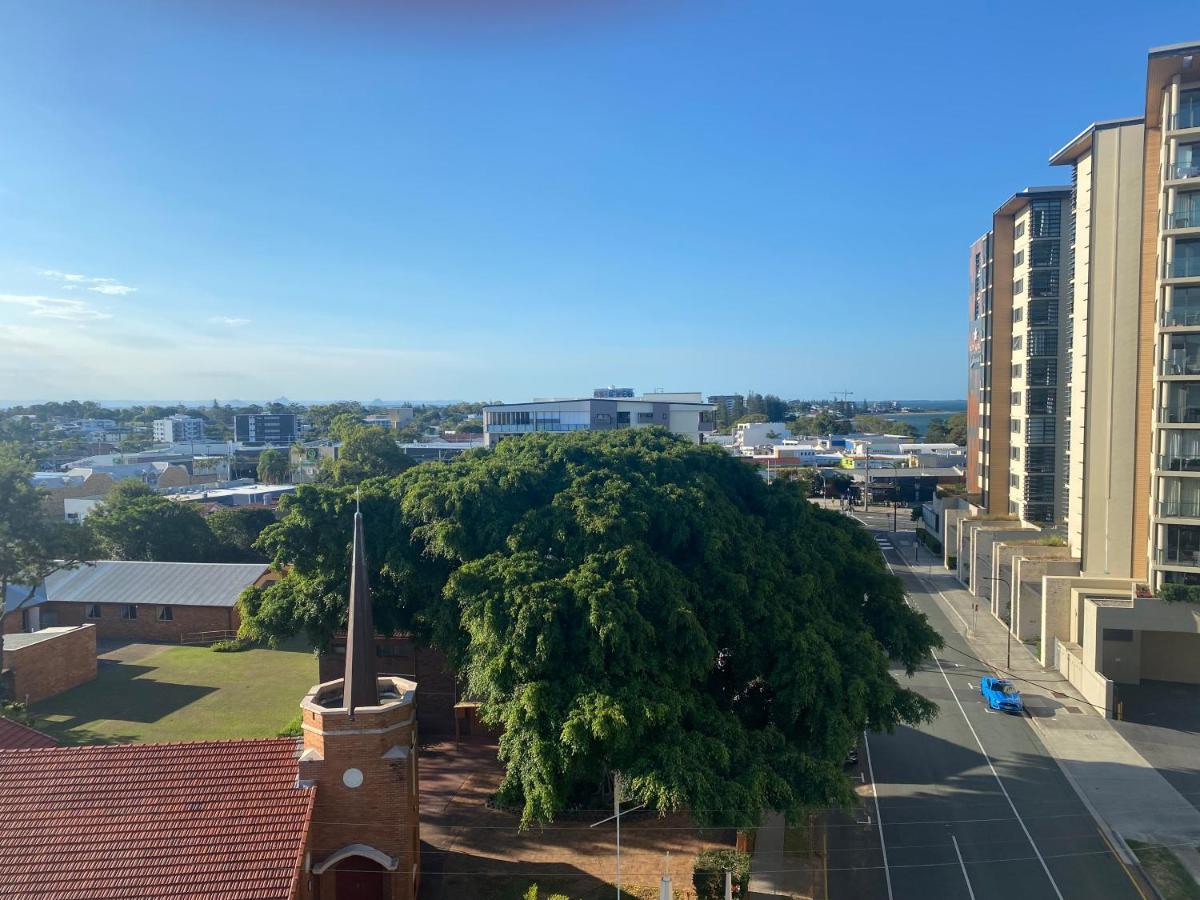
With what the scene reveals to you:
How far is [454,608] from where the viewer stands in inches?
795

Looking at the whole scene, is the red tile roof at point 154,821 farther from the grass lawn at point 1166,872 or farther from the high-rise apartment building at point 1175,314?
the high-rise apartment building at point 1175,314

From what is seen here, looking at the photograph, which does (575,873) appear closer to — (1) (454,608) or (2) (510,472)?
(1) (454,608)

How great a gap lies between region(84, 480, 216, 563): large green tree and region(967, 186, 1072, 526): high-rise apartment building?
150 ft

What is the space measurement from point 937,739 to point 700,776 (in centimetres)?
1426

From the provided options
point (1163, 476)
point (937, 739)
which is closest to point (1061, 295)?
point (1163, 476)

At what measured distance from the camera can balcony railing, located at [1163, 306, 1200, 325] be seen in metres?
28.1

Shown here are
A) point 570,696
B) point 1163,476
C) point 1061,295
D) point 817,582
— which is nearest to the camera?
point 570,696

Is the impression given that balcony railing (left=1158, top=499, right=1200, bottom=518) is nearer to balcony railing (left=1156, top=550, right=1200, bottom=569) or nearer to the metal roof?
balcony railing (left=1156, top=550, right=1200, bottom=569)

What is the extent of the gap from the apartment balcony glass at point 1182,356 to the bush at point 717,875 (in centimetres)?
2389

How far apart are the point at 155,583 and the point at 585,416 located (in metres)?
37.4

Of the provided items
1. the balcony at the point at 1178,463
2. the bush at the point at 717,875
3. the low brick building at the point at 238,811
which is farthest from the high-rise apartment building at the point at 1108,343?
the low brick building at the point at 238,811

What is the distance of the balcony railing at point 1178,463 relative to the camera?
2795cm

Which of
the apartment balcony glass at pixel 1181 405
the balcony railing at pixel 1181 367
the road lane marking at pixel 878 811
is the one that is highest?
the balcony railing at pixel 1181 367

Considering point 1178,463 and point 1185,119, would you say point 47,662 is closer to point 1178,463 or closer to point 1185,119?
point 1178,463
